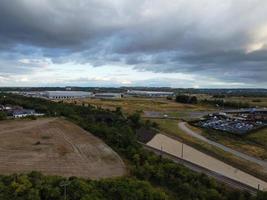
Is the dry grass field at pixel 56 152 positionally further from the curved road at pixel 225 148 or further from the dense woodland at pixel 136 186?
the curved road at pixel 225 148

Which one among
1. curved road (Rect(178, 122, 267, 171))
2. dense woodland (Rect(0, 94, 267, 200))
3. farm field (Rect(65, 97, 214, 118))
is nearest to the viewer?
dense woodland (Rect(0, 94, 267, 200))

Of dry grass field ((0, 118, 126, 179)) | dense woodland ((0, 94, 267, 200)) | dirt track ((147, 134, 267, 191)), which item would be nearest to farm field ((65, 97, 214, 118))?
dirt track ((147, 134, 267, 191))

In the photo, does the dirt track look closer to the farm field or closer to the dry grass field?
the dry grass field

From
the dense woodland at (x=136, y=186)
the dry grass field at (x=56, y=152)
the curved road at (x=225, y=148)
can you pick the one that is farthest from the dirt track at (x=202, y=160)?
the dry grass field at (x=56, y=152)

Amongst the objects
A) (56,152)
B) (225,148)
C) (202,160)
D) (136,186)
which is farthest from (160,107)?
(136,186)

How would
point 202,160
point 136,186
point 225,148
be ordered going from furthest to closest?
point 225,148 < point 202,160 < point 136,186

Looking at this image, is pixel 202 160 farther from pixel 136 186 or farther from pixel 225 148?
pixel 136 186

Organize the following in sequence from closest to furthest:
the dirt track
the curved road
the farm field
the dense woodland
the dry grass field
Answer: the dense woodland → the dry grass field → the dirt track → the curved road → the farm field
